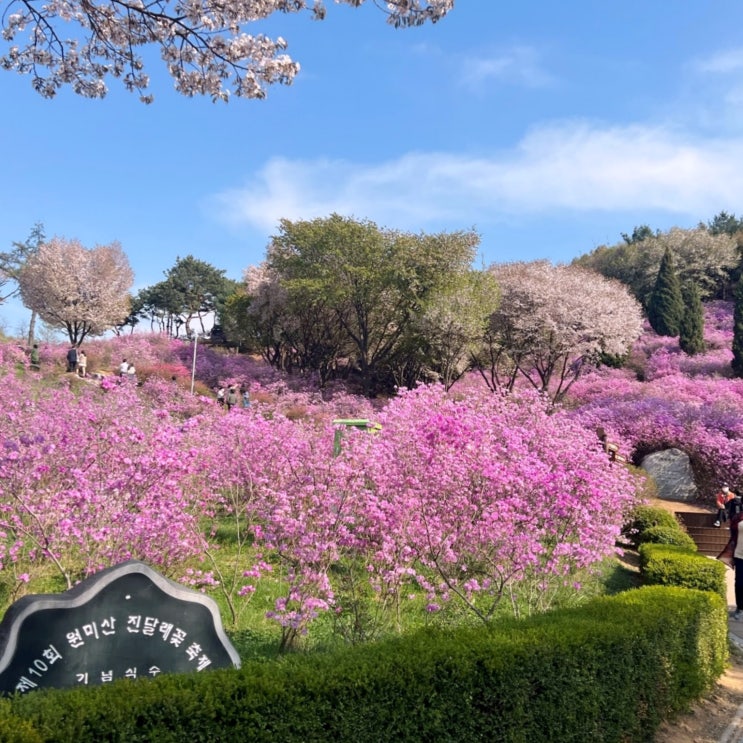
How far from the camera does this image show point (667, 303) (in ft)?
126

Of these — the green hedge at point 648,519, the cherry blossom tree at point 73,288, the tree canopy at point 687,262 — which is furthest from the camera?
the tree canopy at point 687,262

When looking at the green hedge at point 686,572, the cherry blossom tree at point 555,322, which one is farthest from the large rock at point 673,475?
the green hedge at point 686,572

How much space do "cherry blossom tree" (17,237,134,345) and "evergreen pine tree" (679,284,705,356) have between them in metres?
32.3

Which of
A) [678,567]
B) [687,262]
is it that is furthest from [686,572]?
[687,262]

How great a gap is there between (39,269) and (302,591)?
3664 cm

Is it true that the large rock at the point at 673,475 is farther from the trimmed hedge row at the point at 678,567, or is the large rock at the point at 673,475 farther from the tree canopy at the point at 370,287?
the tree canopy at the point at 370,287

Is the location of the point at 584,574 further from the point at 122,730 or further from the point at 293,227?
the point at 293,227

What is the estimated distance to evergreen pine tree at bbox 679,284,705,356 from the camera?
3525cm

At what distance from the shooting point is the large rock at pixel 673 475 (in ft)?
56.5

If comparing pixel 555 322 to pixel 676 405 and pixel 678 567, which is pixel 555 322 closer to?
pixel 676 405

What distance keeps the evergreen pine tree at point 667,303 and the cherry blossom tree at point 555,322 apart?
9773 millimetres

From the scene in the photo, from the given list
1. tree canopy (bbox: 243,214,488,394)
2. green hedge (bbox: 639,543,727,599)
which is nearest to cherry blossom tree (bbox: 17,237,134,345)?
tree canopy (bbox: 243,214,488,394)

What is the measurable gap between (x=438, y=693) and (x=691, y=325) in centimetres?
3730

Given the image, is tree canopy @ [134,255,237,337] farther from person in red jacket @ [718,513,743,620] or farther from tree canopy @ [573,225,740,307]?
person in red jacket @ [718,513,743,620]
